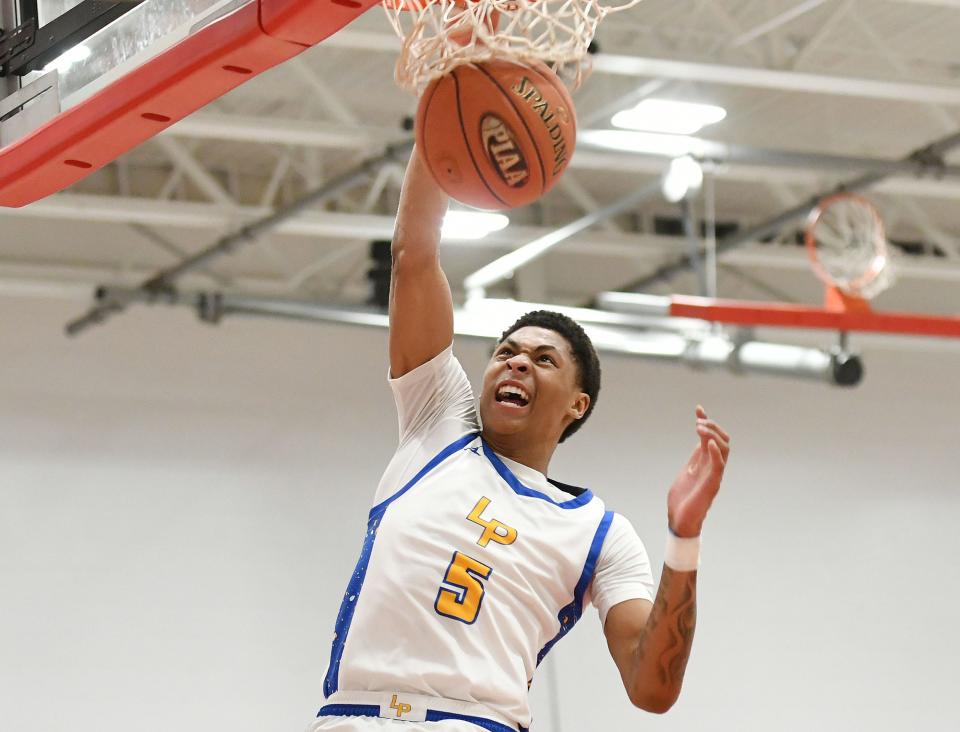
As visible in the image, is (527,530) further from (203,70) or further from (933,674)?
(933,674)

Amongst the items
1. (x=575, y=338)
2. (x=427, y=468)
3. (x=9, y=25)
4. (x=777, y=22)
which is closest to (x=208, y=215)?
(x=777, y=22)

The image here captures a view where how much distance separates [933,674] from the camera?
37.3ft

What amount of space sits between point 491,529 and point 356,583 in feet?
1.03

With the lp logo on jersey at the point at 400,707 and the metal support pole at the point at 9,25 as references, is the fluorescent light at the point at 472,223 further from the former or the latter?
the lp logo on jersey at the point at 400,707

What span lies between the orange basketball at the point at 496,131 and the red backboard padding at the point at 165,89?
1.01 feet

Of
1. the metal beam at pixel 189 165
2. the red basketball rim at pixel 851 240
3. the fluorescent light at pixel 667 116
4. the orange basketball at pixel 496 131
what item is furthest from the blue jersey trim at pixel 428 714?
the metal beam at pixel 189 165

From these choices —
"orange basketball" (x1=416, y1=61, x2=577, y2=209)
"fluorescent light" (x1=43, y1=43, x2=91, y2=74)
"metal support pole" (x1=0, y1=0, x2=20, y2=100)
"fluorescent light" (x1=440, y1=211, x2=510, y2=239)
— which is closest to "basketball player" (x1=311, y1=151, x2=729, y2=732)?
"orange basketball" (x1=416, y1=61, x2=577, y2=209)

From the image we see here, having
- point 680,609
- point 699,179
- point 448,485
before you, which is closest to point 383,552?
point 448,485

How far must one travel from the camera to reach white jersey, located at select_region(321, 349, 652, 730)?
9.41ft

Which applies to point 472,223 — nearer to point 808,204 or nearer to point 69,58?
point 808,204

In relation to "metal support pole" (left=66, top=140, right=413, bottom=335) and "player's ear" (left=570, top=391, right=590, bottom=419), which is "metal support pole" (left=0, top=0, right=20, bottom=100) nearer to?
"player's ear" (left=570, top=391, right=590, bottom=419)

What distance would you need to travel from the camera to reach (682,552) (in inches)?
111

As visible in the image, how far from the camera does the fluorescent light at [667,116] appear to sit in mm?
7523

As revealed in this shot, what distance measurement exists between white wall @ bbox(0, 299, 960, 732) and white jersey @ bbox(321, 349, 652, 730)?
6964mm
